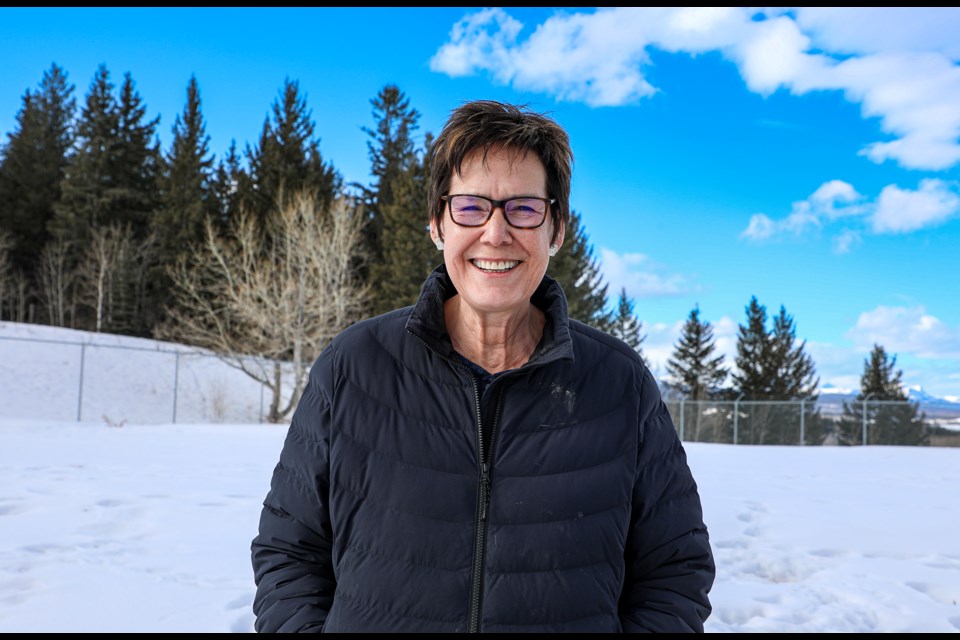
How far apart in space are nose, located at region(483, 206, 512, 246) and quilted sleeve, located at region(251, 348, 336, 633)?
0.60 metres

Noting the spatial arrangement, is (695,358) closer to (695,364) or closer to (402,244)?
(695,364)

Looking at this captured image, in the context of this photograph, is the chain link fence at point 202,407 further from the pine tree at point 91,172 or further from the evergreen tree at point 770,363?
the evergreen tree at point 770,363

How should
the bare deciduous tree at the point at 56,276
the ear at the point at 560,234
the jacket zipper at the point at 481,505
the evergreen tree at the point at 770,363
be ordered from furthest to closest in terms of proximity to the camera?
the evergreen tree at the point at 770,363 < the bare deciduous tree at the point at 56,276 < the ear at the point at 560,234 < the jacket zipper at the point at 481,505

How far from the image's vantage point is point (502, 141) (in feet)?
6.17

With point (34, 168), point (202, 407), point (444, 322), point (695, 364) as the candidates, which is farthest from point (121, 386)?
point (695, 364)

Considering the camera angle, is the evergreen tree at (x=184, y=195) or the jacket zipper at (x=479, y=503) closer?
the jacket zipper at (x=479, y=503)

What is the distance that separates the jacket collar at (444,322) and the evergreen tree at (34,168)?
40.5 m

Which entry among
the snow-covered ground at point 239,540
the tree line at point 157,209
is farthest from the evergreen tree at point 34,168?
the snow-covered ground at point 239,540

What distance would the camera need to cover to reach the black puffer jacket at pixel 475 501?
1.73 meters

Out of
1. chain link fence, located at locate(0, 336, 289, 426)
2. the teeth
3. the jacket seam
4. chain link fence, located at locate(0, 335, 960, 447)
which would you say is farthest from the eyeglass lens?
chain link fence, located at locate(0, 335, 960, 447)

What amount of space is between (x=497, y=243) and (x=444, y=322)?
0.95ft

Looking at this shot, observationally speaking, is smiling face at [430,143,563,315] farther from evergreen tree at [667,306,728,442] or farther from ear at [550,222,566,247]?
evergreen tree at [667,306,728,442]

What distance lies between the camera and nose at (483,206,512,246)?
1.86 meters

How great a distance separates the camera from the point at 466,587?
1.71 meters
